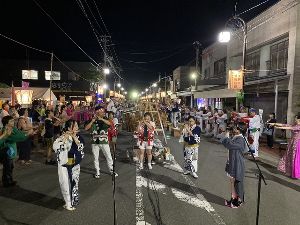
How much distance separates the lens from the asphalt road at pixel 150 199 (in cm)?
555

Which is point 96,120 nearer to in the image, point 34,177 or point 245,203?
point 34,177

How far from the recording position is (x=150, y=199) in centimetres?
663

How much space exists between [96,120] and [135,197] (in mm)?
2676

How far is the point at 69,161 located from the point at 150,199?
6.45 ft

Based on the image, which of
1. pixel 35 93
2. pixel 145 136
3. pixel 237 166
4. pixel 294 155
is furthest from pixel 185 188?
pixel 35 93

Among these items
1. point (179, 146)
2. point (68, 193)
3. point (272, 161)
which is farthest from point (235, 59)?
point (68, 193)

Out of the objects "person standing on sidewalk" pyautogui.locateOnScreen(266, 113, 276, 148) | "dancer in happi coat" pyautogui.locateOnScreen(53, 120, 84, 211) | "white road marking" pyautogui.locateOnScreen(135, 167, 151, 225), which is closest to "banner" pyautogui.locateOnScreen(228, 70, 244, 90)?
"person standing on sidewalk" pyautogui.locateOnScreen(266, 113, 276, 148)

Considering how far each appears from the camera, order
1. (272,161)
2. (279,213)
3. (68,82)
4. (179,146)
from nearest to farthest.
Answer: (279,213)
(272,161)
(179,146)
(68,82)

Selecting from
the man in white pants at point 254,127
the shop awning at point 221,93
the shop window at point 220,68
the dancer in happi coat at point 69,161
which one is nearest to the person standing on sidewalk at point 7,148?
the dancer in happi coat at point 69,161

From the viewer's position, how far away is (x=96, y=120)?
334 inches

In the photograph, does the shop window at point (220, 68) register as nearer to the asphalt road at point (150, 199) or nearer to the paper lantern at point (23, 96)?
the paper lantern at point (23, 96)

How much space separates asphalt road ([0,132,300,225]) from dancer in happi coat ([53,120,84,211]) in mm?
281

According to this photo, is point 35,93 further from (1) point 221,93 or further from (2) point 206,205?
(2) point 206,205

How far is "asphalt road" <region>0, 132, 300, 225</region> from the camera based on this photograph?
18.2ft
